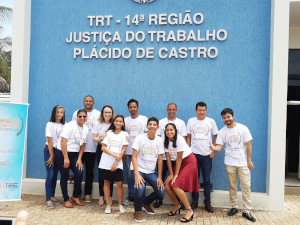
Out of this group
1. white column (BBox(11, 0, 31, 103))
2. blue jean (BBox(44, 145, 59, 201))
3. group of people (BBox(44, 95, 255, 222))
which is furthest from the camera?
white column (BBox(11, 0, 31, 103))

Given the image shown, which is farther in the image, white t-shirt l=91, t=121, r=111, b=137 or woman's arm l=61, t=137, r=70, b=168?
white t-shirt l=91, t=121, r=111, b=137

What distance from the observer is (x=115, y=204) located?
5.39 meters

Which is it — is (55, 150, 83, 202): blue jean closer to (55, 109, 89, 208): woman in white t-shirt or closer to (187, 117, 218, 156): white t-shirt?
(55, 109, 89, 208): woman in white t-shirt

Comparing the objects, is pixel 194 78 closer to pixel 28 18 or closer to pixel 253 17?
pixel 253 17

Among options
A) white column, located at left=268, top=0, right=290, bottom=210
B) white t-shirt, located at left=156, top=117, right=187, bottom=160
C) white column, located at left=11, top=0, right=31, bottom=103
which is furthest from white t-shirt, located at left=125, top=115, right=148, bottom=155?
white column, located at left=11, top=0, right=31, bottom=103

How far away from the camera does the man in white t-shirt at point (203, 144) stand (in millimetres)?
5043

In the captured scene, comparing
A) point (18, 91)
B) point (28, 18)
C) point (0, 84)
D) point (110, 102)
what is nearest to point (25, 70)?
point (18, 91)

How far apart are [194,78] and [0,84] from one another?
48.7ft

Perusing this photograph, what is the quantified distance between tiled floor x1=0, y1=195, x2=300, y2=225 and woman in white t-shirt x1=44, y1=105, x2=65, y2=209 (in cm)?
35

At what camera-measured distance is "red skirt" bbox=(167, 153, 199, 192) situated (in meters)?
4.59

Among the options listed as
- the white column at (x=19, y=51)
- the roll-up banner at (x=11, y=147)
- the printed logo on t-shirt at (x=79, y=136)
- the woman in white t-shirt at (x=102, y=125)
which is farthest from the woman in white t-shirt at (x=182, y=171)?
the white column at (x=19, y=51)

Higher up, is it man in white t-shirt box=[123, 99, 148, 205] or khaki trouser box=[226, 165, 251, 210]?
man in white t-shirt box=[123, 99, 148, 205]

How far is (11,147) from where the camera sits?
15.8 feet

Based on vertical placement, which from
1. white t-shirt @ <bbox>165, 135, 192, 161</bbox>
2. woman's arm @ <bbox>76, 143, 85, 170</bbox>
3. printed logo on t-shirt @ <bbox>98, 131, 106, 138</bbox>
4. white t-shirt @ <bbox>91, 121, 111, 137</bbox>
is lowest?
woman's arm @ <bbox>76, 143, 85, 170</bbox>
